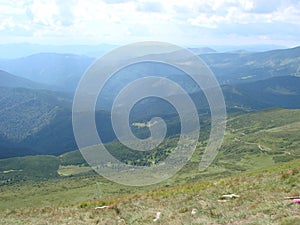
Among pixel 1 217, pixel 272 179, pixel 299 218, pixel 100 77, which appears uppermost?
pixel 100 77

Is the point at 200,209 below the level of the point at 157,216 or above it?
above

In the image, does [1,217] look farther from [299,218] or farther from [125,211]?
[299,218]

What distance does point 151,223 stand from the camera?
61.8ft

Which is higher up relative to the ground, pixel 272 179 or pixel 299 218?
pixel 299 218

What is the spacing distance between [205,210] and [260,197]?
3453mm

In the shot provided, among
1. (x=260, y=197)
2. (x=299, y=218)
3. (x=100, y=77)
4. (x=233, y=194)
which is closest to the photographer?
(x=299, y=218)

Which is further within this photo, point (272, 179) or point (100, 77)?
point (100, 77)

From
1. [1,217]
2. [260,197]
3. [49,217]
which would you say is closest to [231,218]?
[260,197]

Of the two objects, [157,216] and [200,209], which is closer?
[157,216]

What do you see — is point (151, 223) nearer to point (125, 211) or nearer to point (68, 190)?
point (125, 211)

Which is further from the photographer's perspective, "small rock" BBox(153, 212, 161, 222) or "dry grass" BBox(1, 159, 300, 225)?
"small rock" BBox(153, 212, 161, 222)

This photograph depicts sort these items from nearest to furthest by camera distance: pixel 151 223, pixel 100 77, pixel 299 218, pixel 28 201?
1. pixel 299 218
2. pixel 151 223
3. pixel 100 77
4. pixel 28 201

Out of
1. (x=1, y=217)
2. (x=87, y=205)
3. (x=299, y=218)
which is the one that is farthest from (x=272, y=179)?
(x=1, y=217)

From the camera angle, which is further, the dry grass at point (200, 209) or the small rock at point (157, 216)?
the small rock at point (157, 216)
